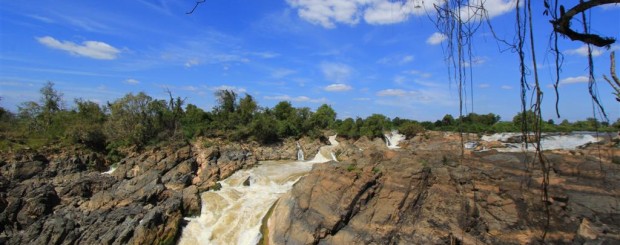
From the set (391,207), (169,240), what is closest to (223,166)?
(169,240)

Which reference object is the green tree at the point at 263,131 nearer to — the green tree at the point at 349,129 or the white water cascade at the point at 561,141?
the green tree at the point at 349,129

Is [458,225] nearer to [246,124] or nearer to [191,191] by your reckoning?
[191,191]

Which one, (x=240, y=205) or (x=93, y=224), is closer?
(x=93, y=224)

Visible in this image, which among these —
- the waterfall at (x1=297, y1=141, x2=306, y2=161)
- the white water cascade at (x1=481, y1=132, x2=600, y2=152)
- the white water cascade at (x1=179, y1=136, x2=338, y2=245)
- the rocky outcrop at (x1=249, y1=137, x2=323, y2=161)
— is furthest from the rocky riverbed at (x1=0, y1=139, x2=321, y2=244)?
the white water cascade at (x1=481, y1=132, x2=600, y2=152)

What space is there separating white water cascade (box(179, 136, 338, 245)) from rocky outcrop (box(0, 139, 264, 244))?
761mm

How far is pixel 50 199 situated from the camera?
2005 centimetres

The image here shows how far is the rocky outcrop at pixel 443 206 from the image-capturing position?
48.0 feet

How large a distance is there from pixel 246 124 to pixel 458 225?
25828 mm

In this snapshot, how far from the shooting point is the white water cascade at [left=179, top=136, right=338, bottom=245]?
18.3 m

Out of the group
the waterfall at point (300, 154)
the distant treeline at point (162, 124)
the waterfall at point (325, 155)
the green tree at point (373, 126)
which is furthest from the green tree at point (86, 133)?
the green tree at point (373, 126)

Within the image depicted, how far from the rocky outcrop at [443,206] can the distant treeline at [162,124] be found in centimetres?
1745

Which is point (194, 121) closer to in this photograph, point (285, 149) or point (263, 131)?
point (263, 131)

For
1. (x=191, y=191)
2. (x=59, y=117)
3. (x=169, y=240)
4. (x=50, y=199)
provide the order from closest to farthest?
1. (x=169, y=240)
2. (x=50, y=199)
3. (x=191, y=191)
4. (x=59, y=117)

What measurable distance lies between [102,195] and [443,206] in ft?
57.5
